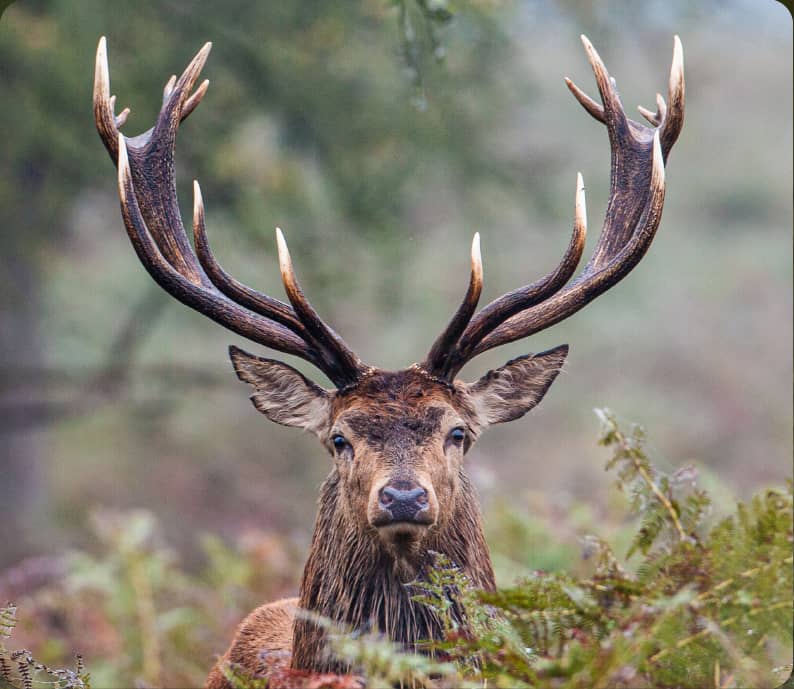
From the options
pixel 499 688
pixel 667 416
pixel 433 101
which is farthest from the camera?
pixel 667 416

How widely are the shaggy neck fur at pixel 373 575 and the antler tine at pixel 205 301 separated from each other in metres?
0.55

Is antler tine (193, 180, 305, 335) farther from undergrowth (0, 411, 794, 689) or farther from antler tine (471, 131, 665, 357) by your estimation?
undergrowth (0, 411, 794, 689)

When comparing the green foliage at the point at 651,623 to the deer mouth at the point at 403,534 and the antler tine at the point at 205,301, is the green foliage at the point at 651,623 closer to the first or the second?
the deer mouth at the point at 403,534

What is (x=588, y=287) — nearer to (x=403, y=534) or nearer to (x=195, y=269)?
(x=403, y=534)

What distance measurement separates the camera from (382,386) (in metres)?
4.75

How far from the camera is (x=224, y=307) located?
4.95m

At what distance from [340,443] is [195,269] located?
100 cm

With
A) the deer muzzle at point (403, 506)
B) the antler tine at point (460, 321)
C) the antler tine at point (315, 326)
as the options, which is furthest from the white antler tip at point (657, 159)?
the deer muzzle at point (403, 506)

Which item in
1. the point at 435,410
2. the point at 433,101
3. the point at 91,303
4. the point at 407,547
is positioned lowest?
the point at 407,547

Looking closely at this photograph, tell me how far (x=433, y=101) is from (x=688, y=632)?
32.5 ft

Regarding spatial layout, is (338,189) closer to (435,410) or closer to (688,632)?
(435,410)

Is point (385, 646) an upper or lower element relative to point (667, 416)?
lower

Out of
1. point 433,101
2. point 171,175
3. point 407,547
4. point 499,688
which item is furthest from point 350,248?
point 499,688

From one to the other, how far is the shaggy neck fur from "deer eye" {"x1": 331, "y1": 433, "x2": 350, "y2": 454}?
0.60 feet
